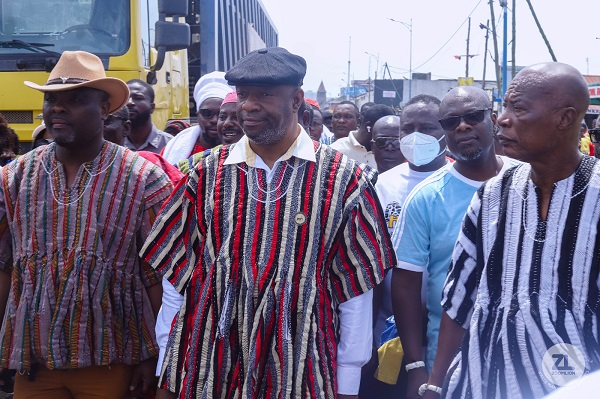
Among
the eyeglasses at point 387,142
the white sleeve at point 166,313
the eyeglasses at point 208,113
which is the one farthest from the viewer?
the eyeglasses at point 208,113

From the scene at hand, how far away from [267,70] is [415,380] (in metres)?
1.46

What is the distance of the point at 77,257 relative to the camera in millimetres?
3141

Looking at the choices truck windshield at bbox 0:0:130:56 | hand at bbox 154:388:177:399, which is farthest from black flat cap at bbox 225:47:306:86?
truck windshield at bbox 0:0:130:56

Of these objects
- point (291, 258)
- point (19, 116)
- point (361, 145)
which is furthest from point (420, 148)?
point (19, 116)

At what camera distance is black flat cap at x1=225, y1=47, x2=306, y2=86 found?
2.76 meters

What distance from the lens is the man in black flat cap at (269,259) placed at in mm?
2678

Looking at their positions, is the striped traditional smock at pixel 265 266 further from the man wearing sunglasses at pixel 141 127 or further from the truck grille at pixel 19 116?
the truck grille at pixel 19 116

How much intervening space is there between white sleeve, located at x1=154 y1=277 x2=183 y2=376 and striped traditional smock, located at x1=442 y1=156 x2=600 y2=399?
1066 millimetres

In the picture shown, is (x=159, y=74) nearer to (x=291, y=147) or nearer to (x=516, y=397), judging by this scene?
(x=291, y=147)

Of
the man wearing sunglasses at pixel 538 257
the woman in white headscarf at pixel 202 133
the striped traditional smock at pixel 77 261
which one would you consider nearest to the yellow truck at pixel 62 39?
the woman in white headscarf at pixel 202 133

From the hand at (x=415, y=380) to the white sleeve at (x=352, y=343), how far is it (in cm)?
50

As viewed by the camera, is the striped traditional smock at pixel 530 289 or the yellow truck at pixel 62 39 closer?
the striped traditional smock at pixel 530 289

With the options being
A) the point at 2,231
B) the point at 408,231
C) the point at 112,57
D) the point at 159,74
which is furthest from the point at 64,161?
the point at 159,74

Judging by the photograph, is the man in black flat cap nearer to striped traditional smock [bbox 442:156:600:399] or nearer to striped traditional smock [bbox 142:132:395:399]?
striped traditional smock [bbox 142:132:395:399]
